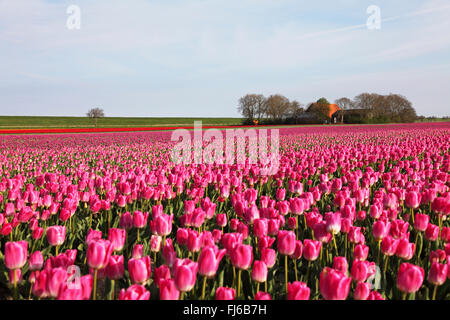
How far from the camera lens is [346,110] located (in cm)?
8544

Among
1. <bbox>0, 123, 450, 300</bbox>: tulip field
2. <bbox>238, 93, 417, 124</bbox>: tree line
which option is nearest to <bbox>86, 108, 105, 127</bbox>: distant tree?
<bbox>238, 93, 417, 124</bbox>: tree line

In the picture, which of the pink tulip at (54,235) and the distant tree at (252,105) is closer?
the pink tulip at (54,235)

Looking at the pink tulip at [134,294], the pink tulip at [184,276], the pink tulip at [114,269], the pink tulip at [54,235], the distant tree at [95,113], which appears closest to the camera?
the pink tulip at [134,294]

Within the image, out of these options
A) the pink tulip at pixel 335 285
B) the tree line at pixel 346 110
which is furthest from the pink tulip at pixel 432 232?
the tree line at pixel 346 110

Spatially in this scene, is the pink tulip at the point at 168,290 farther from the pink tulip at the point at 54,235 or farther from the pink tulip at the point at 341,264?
the pink tulip at the point at 54,235

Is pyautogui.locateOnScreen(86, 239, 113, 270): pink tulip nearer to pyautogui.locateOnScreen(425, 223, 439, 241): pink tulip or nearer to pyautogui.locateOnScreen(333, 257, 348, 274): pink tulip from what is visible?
pyautogui.locateOnScreen(333, 257, 348, 274): pink tulip

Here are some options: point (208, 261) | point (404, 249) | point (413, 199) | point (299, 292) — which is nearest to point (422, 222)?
point (404, 249)

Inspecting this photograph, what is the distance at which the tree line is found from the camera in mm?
77500

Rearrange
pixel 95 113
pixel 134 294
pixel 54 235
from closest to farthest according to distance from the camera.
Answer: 1. pixel 134 294
2. pixel 54 235
3. pixel 95 113

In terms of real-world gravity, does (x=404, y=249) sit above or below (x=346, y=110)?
below

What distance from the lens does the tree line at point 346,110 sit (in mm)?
77500

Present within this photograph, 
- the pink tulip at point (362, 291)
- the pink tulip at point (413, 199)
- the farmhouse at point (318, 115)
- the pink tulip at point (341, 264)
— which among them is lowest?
the pink tulip at point (362, 291)

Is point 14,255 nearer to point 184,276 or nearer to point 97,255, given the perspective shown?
point 97,255
